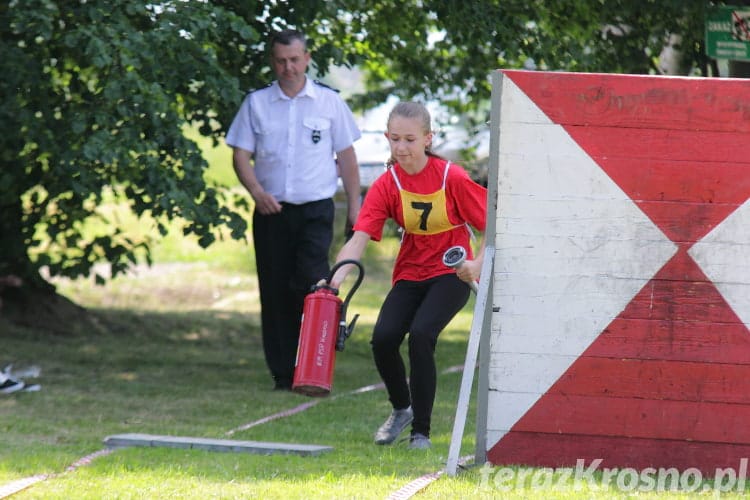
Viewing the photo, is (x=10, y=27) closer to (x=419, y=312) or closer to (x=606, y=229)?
(x=419, y=312)

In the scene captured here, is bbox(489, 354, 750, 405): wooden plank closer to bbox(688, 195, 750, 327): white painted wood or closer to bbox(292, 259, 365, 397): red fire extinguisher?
bbox(688, 195, 750, 327): white painted wood

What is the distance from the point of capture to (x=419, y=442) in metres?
6.11

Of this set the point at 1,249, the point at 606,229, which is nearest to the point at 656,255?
the point at 606,229

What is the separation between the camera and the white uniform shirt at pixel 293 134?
8531 millimetres

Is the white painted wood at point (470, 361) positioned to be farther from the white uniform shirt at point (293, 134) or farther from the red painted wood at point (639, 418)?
the white uniform shirt at point (293, 134)

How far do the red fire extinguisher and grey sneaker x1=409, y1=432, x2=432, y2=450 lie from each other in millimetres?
522

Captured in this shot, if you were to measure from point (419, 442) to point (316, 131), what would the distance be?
3033mm

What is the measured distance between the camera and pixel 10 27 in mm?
8719

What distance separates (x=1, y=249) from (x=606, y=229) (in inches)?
283

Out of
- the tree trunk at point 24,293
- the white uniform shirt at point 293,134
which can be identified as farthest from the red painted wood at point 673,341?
the tree trunk at point 24,293

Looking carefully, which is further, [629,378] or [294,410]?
[294,410]

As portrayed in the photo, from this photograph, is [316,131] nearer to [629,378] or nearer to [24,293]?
[629,378]

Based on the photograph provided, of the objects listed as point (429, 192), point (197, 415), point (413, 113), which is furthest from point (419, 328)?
point (197, 415)

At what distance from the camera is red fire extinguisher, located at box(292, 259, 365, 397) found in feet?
19.2
